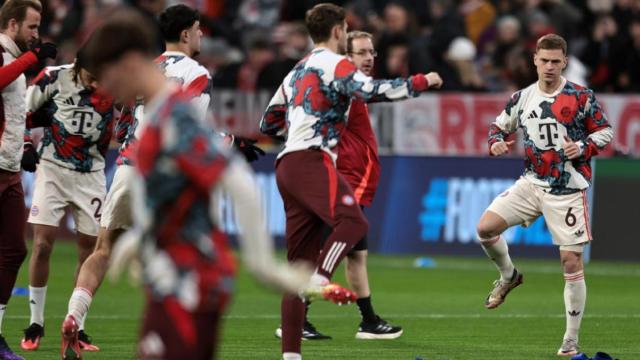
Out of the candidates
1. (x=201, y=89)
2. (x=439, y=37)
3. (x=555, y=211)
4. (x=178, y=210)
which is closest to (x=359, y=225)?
(x=201, y=89)

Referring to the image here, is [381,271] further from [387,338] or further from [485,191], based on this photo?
[387,338]

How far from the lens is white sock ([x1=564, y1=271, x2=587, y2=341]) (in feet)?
34.9

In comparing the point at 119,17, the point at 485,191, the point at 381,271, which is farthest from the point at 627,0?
the point at 119,17

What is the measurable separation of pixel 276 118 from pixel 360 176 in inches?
83.1

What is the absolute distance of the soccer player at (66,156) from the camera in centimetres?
1124

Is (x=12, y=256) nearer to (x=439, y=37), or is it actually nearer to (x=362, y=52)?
(x=362, y=52)

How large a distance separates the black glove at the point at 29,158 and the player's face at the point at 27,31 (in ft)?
3.28

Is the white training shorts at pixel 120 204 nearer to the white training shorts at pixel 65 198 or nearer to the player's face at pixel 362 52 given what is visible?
the white training shorts at pixel 65 198

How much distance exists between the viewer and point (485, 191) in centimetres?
1866

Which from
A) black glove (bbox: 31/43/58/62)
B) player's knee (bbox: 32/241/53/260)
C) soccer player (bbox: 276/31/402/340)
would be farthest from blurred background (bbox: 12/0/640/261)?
black glove (bbox: 31/43/58/62)

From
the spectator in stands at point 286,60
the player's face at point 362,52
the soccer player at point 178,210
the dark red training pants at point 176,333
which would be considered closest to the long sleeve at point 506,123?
the player's face at point 362,52

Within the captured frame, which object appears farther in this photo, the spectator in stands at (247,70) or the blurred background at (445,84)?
the spectator in stands at (247,70)

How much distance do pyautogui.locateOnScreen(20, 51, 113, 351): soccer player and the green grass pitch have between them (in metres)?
0.83

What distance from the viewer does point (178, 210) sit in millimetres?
5844
